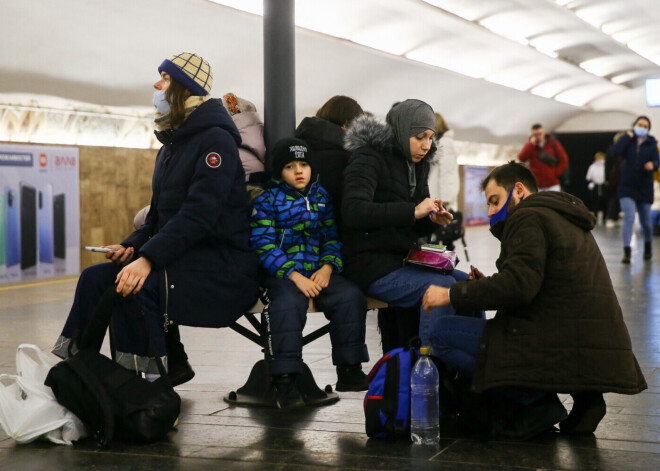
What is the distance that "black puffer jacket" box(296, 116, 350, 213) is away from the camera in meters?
5.04

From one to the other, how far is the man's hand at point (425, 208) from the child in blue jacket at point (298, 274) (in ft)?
1.47

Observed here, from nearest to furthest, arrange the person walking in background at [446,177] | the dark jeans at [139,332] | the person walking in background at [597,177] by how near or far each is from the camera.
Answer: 1. the dark jeans at [139,332]
2. the person walking in background at [446,177]
3. the person walking in background at [597,177]

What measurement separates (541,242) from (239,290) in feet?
4.82

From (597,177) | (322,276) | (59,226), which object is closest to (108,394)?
(322,276)

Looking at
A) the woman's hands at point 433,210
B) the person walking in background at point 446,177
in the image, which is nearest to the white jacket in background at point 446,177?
the person walking in background at point 446,177

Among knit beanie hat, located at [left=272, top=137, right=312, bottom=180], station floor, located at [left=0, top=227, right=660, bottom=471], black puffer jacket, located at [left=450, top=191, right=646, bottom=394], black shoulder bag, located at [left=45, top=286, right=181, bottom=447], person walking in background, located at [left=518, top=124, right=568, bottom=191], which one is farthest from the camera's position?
person walking in background, located at [left=518, top=124, right=568, bottom=191]

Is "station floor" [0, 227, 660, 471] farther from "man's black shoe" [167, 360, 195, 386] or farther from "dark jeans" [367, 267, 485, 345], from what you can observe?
"dark jeans" [367, 267, 485, 345]

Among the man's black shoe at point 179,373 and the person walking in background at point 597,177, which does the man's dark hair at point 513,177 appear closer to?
the man's black shoe at point 179,373

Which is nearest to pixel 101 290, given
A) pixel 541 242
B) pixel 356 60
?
pixel 541 242

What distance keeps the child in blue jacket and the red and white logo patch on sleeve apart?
332 mm

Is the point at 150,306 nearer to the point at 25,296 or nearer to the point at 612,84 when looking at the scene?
the point at 25,296

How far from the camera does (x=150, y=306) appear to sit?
440 cm

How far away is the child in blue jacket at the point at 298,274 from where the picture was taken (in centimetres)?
460

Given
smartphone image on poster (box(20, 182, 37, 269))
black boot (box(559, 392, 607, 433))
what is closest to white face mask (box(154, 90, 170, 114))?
black boot (box(559, 392, 607, 433))
